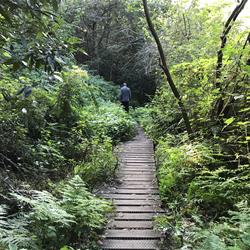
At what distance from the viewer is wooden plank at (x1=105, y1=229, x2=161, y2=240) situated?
4.75 m

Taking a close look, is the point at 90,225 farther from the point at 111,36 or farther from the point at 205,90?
the point at 111,36

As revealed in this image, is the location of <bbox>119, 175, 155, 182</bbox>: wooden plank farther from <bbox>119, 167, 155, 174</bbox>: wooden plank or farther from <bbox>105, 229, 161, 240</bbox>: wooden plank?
<bbox>105, 229, 161, 240</bbox>: wooden plank

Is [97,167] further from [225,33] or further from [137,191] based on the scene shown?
[225,33]

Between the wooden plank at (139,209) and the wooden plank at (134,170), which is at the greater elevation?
the wooden plank at (134,170)

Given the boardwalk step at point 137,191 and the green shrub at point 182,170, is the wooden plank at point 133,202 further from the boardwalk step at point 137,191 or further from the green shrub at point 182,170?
the boardwalk step at point 137,191

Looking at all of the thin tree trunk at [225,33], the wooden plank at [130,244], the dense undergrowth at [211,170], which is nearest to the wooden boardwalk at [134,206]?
the wooden plank at [130,244]

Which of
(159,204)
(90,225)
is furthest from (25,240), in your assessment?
(159,204)

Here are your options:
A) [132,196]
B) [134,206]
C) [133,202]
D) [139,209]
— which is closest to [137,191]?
[132,196]

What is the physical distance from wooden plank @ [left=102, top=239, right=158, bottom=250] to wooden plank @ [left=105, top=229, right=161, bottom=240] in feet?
0.34

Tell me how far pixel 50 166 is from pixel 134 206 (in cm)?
218

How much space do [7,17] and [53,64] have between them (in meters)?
0.64

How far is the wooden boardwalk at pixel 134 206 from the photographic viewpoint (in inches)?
183

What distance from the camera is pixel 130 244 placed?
454 centimetres

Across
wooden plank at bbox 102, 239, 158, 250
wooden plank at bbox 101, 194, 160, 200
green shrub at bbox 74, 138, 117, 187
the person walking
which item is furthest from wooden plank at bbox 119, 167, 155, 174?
the person walking
